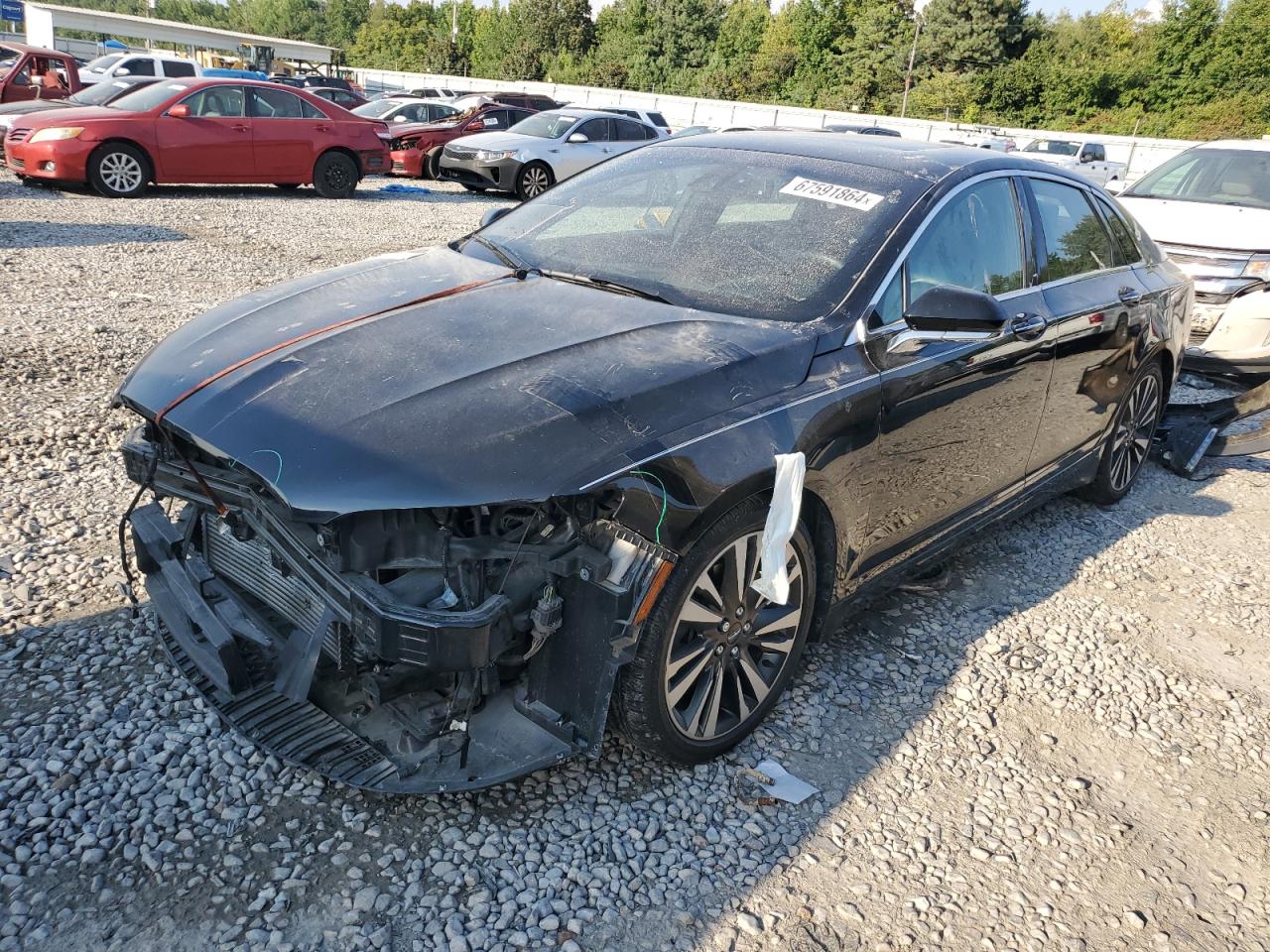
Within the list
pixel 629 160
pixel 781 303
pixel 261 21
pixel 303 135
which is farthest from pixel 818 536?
pixel 261 21

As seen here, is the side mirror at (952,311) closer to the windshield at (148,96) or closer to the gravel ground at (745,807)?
the gravel ground at (745,807)

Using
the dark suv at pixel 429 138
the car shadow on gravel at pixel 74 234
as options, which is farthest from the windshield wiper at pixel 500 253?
the dark suv at pixel 429 138

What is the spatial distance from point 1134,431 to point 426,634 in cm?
447

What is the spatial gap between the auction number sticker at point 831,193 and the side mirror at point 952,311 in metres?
0.45

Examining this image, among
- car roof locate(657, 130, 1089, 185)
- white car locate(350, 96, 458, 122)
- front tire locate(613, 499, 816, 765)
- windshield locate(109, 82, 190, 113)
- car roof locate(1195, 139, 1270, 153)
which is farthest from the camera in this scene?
white car locate(350, 96, 458, 122)

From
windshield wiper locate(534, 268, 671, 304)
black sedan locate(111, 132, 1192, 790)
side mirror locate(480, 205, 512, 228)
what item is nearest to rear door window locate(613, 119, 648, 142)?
side mirror locate(480, 205, 512, 228)

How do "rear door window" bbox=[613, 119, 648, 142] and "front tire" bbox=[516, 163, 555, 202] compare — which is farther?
"rear door window" bbox=[613, 119, 648, 142]

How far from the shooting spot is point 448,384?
2.61 metres

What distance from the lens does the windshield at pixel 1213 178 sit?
347 inches

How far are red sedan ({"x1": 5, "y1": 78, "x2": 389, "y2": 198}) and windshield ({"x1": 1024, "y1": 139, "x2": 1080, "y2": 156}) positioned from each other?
19.7 metres

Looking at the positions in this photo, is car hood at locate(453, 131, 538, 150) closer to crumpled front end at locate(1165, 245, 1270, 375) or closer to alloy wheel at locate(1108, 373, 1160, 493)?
crumpled front end at locate(1165, 245, 1270, 375)

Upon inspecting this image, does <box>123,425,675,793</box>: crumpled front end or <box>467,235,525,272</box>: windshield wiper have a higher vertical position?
<box>467,235,525,272</box>: windshield wiper

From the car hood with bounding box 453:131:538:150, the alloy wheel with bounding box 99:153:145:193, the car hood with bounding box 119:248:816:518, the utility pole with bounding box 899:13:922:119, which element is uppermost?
the utility pole with bounding box 899:13:922:119

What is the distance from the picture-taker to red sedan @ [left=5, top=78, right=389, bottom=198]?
11867 mm
